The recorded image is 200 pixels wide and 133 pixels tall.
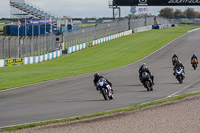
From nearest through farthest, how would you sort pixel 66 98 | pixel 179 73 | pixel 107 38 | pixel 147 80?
pixel 66 98, pixel 147 80, pixel 179 73, pixel 107 38

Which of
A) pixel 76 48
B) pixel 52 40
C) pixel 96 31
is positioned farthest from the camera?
pixel 96 31

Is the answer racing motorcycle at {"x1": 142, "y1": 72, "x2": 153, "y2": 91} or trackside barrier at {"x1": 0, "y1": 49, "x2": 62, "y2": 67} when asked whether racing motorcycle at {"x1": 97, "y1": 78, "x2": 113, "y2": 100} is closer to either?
racing motorcycle at {"x1": 142, "y1": 72, "x2": 153, "y2": 91}

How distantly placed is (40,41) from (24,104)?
30.7 meters

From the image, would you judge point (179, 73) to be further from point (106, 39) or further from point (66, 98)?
point (106, 39)

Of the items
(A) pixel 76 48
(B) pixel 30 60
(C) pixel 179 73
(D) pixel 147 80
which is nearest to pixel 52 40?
(A) pixel 76 48

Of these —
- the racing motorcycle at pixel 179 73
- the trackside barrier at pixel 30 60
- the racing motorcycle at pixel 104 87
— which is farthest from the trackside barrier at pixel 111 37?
the racing motorcycle at pixel 104 87

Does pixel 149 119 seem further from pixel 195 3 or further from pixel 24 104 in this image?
pixel 195 3

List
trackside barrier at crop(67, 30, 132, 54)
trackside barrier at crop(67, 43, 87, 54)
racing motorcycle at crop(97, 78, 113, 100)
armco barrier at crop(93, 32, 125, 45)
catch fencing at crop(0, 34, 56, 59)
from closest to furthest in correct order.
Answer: racing motorcycle at crop(97, 78, 113, 100), catch fencing at crop(0, 34, 56, 59), trackside barrier at crop(67, 43, 87, 54), trackside barrier at crop(67, 30, 132, 54), armco barrier at crop(93, 32, 125, 45)

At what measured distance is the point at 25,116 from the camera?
43.5ft

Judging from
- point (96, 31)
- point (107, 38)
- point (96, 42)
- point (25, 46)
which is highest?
point (96, 31)

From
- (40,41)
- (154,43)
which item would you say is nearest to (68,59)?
(40,41)

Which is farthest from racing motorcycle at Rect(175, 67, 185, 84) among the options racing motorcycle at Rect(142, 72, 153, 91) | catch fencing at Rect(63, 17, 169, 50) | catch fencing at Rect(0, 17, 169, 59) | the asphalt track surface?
catch fencing at Rect(63, 17, 169, 50)

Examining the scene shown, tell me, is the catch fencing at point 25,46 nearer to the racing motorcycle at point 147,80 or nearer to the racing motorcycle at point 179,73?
the racing motorcycle at point 179,73

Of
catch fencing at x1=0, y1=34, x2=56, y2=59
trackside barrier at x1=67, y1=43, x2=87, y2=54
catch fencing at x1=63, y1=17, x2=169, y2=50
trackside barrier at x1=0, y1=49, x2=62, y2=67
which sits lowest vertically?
trackside barrier at x1=0, y1=49, x2=62, y2=67
